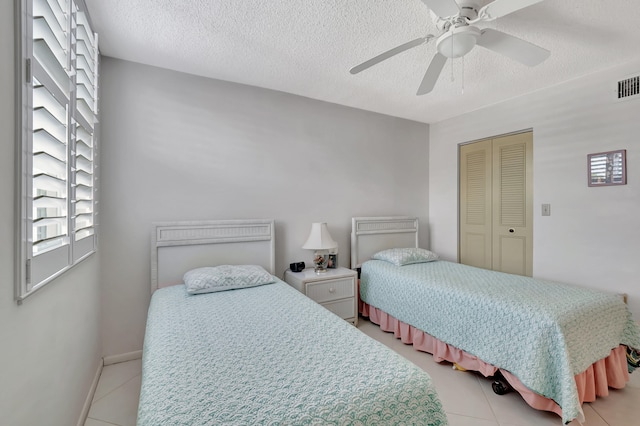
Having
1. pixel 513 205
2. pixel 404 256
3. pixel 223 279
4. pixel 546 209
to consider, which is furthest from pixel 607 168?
pixel 223 279

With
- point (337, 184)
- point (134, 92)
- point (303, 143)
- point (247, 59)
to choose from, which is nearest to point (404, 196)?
point (337, 184)

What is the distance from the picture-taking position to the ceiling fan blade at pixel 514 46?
5.40ft

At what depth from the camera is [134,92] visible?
2.42 meters

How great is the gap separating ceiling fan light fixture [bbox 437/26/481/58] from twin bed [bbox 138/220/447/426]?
68.4 inches

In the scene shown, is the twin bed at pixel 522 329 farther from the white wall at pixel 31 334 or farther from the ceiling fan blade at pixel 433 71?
the white wall at pixel 31 334

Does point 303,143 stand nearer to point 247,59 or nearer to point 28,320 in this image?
point 247,59

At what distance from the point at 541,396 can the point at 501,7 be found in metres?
2.19

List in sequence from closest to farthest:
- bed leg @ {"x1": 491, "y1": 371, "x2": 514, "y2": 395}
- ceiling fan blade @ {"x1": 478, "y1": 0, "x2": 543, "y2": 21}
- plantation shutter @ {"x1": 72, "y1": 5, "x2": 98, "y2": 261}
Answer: ceiling fan blade @ {"x1": 478, "y1": 0, "x2": 543, "y2": 21} → plantation shutter @ {"x1": 72, "y1": 5, "x2": 98, "y2": 261} → bed leg @ {"x1": 491, "y1": 371, "x2": 514, "y2": 395}

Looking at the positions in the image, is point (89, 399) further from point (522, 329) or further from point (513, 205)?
point (513, 205)

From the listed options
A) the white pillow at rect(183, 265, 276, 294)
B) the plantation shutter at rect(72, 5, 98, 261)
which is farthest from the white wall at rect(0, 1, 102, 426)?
the white pillow at rect(183, 265, 276, 294)

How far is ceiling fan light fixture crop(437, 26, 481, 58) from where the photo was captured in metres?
1.64

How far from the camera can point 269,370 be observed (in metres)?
1.19

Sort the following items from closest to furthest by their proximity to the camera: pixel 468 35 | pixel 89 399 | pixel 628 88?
1. pixel 468 35
2. pixel 89 399
3. pixel 628 88

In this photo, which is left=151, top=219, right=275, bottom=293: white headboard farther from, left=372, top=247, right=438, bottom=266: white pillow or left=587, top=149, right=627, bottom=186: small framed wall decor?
left=587, top=149, right=627, bottom=186: small framed wall decor
